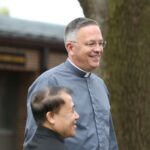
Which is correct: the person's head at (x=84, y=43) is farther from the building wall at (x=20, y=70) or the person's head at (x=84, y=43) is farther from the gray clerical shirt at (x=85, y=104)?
the building wall at (x=20, y=70)

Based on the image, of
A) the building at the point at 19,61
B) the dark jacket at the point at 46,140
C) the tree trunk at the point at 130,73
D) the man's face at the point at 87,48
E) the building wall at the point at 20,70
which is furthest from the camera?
the building wall at the point at 20,70

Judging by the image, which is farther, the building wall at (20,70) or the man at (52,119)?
the building wall at (20,70)

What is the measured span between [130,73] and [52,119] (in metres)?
3.04

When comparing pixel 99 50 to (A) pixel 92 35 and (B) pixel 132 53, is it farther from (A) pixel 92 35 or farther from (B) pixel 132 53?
(B) pixel 132 53

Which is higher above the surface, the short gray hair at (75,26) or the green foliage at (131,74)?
the short gray hair at (75,26)

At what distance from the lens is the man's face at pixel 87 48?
4.86 metres

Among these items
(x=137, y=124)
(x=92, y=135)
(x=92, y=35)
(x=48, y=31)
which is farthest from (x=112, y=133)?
(x=48, y=31)

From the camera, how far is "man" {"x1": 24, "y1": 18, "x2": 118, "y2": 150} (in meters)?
4.77

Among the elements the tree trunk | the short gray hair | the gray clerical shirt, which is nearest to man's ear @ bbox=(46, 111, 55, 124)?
the gray clerical shirt

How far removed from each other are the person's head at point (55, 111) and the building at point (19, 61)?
10563mm

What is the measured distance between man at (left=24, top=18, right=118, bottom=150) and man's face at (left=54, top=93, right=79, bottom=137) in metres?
0.69

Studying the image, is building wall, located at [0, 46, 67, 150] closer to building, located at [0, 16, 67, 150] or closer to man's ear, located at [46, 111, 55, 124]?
building, located at [0, 16, 67, 150]

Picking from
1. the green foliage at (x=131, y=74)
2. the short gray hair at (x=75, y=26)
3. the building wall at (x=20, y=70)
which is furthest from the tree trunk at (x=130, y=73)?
the building wall at (x=20, y=70)

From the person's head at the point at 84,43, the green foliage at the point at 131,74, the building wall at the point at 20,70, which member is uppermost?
the person's head at the point at 84,43
